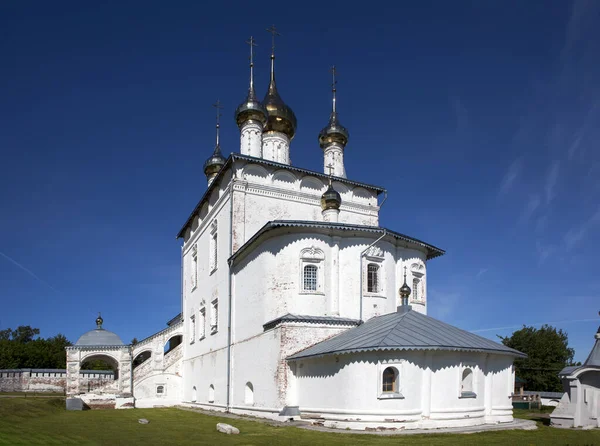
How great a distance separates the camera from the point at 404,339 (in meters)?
12.2

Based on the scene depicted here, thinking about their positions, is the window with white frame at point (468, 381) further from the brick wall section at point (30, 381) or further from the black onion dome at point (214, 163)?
the brick wall section at point (30, 381)

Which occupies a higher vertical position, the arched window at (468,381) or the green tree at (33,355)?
the arched window at (468,381)

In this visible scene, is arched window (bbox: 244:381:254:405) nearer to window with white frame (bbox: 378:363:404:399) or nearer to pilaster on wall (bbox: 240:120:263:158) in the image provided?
window with white frame (bbox: 378:363:404:399)

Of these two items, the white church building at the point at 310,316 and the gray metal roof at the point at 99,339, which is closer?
the white church building at the point at 310,316

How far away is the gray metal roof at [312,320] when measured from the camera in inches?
577

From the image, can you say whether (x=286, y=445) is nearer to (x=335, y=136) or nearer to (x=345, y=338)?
(x=345, y=338)

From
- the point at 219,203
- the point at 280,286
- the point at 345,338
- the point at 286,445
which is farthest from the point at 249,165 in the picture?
the point at 286,445

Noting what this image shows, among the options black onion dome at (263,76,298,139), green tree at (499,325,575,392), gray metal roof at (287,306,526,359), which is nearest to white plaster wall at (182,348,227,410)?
gray metal roof at (287,306,526,359)

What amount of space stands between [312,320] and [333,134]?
11852mm

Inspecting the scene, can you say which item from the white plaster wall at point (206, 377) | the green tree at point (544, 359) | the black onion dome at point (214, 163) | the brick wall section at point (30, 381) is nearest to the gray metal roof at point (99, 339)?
the white plaster wall at point (206, 377)

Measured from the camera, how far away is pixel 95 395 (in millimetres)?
22328

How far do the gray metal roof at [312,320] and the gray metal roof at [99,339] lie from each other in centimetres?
1449

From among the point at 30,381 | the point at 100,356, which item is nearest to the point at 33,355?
the point at 30,381

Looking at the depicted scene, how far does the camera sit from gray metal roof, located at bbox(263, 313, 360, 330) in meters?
14.7
